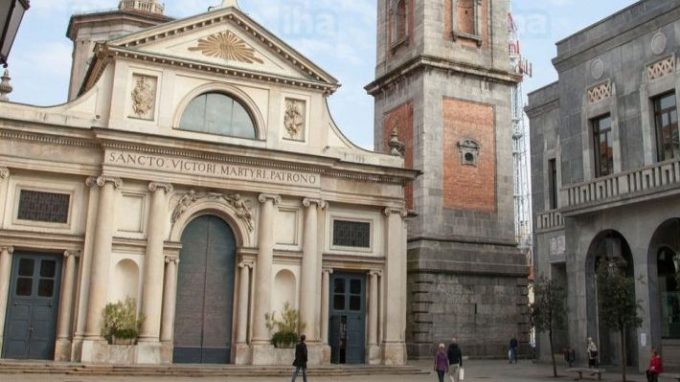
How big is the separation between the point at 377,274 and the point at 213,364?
7.50 m

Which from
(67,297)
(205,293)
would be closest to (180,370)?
(205,293)

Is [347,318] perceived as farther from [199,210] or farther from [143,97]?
[143,97]

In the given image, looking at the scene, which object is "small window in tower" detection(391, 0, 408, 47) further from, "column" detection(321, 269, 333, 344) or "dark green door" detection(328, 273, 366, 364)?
"column" detection(321, 269, 333, 344)

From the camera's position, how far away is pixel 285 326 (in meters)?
26.0

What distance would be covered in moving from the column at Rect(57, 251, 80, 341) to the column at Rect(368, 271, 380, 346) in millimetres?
11258

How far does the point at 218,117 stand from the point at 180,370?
32.4 feet

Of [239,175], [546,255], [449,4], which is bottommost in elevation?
[546,255]

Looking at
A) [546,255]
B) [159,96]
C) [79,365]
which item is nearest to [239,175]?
[159,96]

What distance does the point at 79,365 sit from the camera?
21.6 metres

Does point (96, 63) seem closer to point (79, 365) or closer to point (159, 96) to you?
point (159, 96)

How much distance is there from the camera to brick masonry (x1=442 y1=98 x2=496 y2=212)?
34312 millimetres

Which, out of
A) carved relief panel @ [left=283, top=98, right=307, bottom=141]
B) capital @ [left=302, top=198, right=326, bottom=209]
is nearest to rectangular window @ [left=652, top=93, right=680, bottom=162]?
capital @ [left=302, top=198, right=326, bottom=209]

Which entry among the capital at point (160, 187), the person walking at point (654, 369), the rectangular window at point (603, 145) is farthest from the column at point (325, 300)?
the person walking at point (654, 369)

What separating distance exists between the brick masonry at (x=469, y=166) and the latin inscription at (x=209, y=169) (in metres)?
9.33
